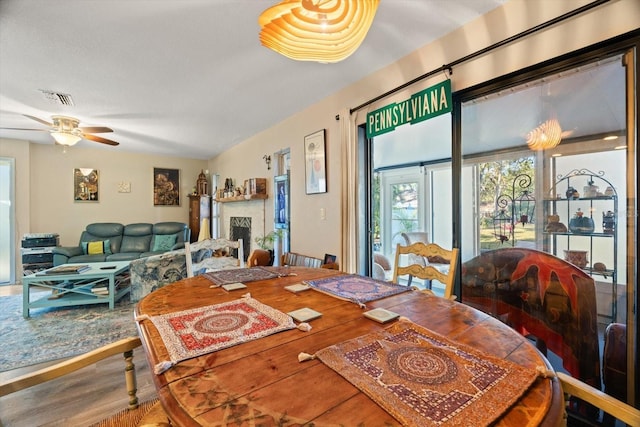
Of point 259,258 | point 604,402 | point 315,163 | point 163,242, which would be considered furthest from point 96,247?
point 604,402

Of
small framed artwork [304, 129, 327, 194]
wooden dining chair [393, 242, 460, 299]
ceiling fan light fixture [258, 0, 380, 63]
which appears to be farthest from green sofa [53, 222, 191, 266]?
ceiling fan light fixture [258, 0, 380, 63]

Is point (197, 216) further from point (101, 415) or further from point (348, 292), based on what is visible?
point (348, 292)

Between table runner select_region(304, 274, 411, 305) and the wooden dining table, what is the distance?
0.08 meters

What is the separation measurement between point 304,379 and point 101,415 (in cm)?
178

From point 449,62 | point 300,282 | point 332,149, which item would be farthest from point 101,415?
point 449,62

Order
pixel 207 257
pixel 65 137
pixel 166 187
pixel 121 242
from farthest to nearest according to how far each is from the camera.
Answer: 1. pixel 166 187
2. pixel 121 242
3. pixel 65 137
4. pixel 207 257

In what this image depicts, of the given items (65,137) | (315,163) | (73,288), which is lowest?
(73,288)

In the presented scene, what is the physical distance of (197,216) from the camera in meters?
6.51

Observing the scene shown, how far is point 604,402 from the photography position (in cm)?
72

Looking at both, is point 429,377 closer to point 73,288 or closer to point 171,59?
point 171,59

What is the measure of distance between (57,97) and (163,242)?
298 centimetres

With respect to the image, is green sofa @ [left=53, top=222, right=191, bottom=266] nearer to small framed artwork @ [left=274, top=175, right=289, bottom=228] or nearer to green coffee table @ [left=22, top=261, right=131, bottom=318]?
green coffee table @ [left=22, top=261, right=131, bottom=318]

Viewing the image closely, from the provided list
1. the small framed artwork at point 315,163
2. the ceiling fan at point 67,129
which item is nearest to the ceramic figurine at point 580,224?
the small framed artwork at point 315,163

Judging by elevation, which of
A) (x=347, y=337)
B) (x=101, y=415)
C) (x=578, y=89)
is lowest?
(x=101, y=415)
